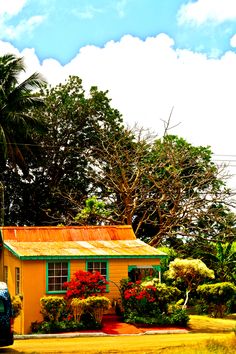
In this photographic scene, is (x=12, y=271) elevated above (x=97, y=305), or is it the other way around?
(x=12, y=271)

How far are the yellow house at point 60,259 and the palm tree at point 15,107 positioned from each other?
38.0 ft

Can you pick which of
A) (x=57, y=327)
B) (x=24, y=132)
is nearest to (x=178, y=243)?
(x=24, y=132)

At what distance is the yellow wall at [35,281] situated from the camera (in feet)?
82.6

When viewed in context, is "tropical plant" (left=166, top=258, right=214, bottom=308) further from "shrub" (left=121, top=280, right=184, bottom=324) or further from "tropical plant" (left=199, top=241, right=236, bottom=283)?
"tropical plant" (left=199, top=241, right=236, bottom=283)

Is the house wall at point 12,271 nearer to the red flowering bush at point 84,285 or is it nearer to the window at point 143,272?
the red flowering bush at point 84,285

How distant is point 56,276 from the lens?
2608cm

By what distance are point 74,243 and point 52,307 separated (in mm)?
4480

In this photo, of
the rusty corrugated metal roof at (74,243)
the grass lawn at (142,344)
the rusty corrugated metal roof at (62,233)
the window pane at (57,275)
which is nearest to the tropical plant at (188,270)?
the rusty corrugated metal roof at (74,243)

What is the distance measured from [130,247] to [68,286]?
4.13m

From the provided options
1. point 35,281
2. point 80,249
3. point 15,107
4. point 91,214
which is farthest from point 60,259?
point 15,107

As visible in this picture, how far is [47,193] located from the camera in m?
47.5

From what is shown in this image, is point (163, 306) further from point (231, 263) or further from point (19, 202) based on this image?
point (19, 202)

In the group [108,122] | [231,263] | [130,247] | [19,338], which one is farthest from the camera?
[108,122]

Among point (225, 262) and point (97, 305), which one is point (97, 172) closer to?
point (225, 262)
